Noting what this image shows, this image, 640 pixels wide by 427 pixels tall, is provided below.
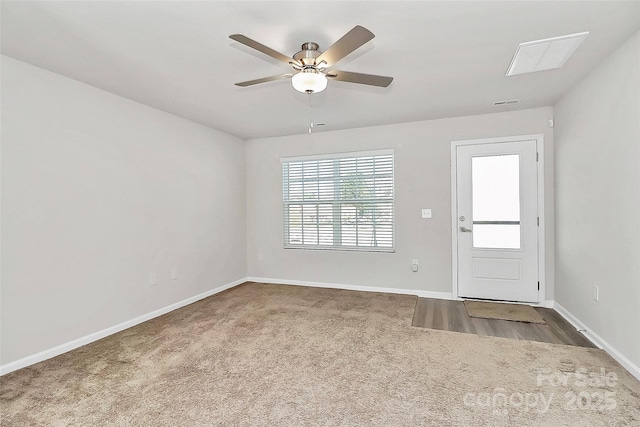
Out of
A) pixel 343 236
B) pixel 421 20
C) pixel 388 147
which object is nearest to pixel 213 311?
pixel 343 236

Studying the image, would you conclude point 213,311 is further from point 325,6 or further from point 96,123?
point 325,6

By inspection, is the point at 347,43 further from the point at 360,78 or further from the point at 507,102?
the point at 507,102

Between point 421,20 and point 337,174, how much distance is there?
2.92m

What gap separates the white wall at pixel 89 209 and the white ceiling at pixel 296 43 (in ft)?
1.10

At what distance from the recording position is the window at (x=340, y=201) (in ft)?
14.9

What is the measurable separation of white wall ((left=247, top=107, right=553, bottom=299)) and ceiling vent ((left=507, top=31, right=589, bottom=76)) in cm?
141

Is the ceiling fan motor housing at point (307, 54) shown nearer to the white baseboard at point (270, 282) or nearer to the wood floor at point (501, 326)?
the wood floor at point (501, 326)

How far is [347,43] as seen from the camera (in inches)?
68.4

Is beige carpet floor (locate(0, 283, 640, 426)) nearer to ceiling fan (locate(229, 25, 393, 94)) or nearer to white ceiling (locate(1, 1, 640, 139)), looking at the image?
ceiling fan (locate(229, 25, 393, 94))

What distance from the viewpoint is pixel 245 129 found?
4609 mm

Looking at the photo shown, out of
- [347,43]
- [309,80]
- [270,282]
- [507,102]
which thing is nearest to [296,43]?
[309,80]

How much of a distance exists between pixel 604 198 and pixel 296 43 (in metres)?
2.82

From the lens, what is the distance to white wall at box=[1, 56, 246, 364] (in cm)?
247

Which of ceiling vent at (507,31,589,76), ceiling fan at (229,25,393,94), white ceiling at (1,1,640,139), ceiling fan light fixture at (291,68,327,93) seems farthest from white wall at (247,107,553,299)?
ceiling fan light fixture at (291,68,327,93)
